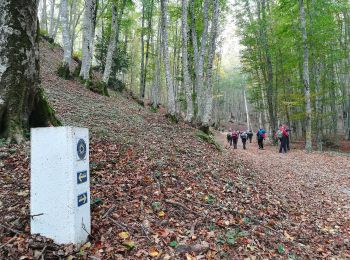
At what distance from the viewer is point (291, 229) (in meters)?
5.21

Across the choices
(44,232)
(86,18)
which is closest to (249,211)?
(44,232)

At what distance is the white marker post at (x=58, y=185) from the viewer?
3.16 m

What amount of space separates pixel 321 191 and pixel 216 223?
535cm

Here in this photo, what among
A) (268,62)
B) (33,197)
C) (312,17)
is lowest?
(33,197)

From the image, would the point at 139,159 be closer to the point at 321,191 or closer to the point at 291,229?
the point at 291,229

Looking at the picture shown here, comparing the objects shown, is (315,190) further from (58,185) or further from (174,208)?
(58,185)

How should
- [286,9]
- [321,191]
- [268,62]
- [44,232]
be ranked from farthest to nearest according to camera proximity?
[268,62], [286,9], [321,191], [44,232]

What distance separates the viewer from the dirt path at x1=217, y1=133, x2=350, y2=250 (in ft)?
19.7

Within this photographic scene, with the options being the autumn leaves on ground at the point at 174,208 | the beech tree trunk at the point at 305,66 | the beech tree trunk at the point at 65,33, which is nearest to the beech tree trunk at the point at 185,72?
the autumn leaves on ground at the point at 174,208

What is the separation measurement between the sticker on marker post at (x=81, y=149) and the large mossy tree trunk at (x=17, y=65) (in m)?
2.52

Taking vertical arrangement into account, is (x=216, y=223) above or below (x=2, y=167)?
below

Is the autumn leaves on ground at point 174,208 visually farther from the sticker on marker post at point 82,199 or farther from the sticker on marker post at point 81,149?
the sticker on marker post at point 81,149

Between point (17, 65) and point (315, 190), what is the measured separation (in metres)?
8.35

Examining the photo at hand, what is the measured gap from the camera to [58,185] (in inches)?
126
